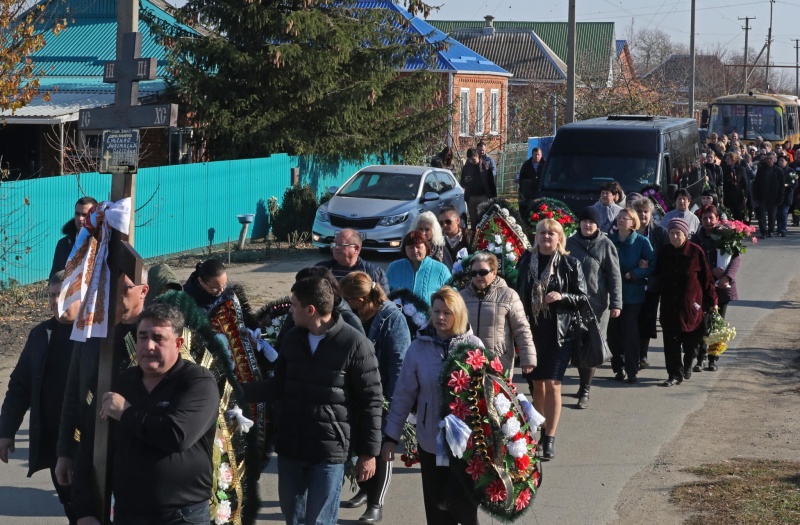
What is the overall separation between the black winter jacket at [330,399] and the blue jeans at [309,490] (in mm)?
60

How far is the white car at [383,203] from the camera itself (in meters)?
20.1

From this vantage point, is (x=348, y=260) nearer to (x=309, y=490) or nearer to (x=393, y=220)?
(x=309, y=490)

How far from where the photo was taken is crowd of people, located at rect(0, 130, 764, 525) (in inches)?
180

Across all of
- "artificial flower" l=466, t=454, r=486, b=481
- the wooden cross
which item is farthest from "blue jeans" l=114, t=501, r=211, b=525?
"artificial flower" l=466, t=454, r=486, b=481

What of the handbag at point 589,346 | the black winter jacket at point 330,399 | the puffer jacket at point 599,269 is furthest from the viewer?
the puffer jacket at point 599,269

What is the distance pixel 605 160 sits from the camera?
18.5 m

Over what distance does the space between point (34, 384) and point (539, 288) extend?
4.13 metres

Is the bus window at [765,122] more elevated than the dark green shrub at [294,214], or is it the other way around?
the bus window at [765,122]

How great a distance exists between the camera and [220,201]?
21.9m

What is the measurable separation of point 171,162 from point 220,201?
19.6 ft

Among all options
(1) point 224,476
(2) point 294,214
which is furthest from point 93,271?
(2) point 294,214

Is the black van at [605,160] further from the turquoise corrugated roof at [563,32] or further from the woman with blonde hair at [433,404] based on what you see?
the turquoise corrugated roof at [563,32]

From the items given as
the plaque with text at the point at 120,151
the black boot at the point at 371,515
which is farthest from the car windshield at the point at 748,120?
the plaque with text at the point at 120,151

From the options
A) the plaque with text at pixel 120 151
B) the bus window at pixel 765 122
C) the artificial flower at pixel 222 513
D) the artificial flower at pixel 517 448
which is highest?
the bus window at pixel 765 122
